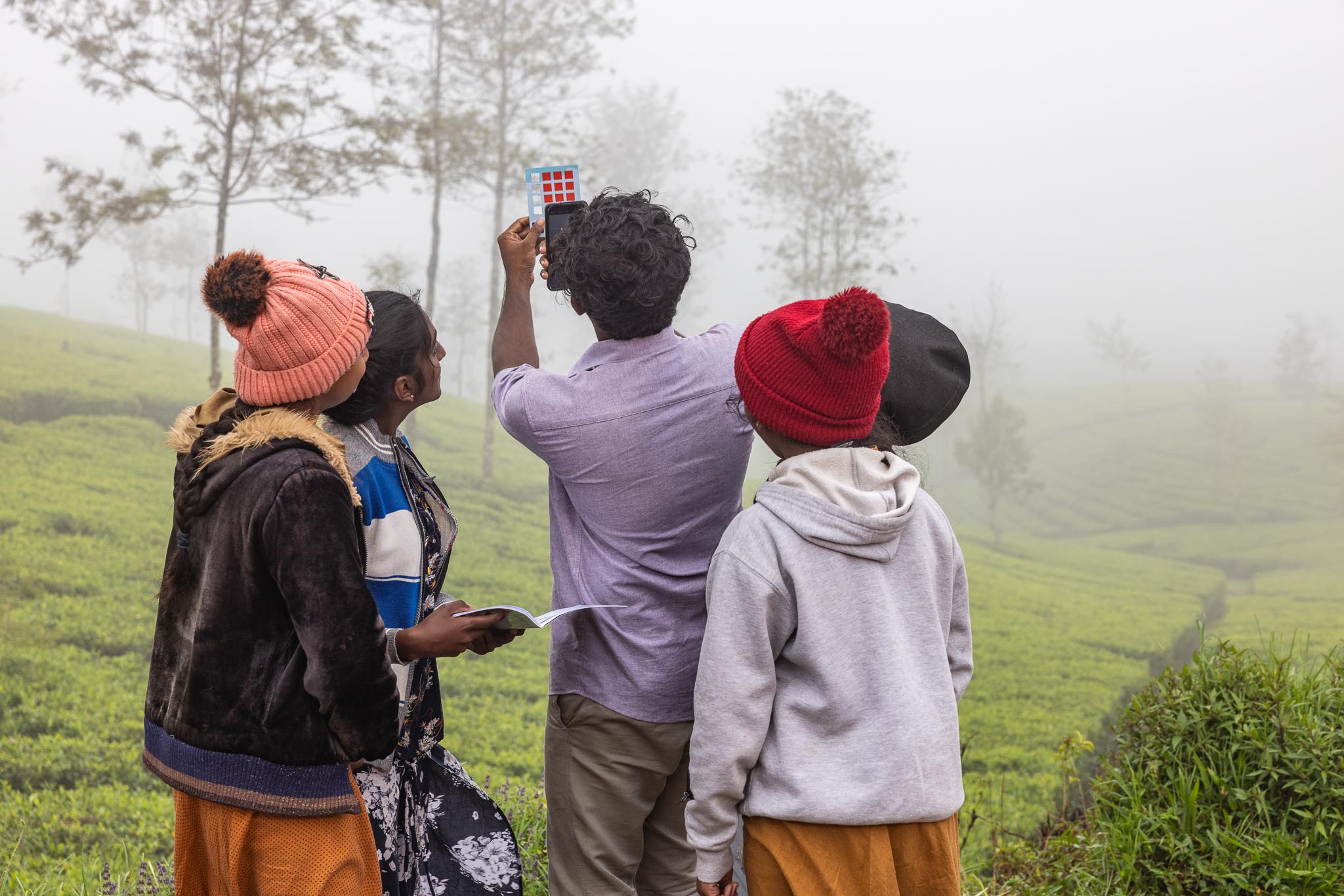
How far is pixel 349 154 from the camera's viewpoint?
890cm

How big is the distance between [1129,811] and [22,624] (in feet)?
22.4

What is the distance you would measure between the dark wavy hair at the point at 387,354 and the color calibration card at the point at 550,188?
41 cm

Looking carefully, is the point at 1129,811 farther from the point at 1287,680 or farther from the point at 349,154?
the point at 349,154

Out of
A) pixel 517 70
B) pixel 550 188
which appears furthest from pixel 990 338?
pixel 550 188

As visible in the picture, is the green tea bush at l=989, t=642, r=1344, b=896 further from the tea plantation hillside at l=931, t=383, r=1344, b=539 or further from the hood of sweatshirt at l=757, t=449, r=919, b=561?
the tea plantation hillside at l=931, t=383, r=1344, b=539

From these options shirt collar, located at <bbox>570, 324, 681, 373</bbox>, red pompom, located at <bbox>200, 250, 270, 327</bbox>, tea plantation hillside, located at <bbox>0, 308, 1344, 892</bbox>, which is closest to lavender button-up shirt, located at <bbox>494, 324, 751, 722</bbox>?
shirt collar, located at <bbox>570, 324, 681, 373</bbox>

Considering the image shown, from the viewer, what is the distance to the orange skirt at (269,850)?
164 centimetres

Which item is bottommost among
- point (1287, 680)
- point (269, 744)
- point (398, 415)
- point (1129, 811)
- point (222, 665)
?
point (1129, 811)

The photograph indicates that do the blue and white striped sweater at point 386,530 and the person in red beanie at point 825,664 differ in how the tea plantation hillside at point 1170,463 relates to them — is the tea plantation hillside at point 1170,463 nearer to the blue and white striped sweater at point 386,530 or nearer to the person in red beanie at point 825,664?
the person in red beanie at point 825,664

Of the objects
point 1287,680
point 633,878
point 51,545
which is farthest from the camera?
point 51,545

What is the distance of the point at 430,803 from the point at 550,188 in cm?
141

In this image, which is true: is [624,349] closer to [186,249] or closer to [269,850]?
[269,850]

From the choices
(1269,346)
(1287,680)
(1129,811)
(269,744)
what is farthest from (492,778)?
(1269,346)


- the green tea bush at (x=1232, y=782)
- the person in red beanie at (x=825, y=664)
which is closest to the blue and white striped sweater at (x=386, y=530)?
the person in red beanie at (x=825, y=664)
